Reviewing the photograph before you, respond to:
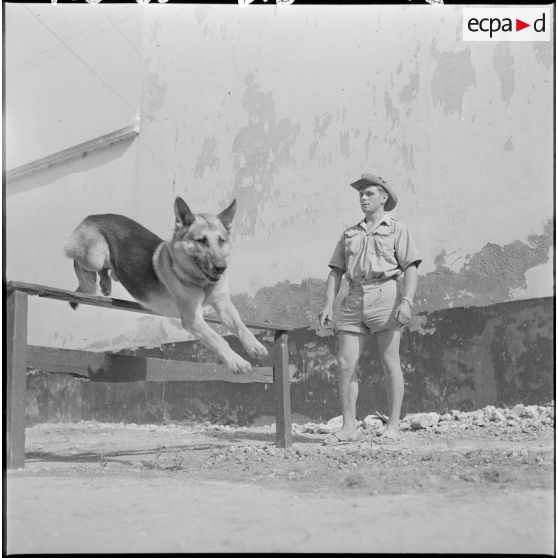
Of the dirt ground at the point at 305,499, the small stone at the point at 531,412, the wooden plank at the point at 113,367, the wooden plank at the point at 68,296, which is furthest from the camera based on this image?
the small stone at the point at 531,412

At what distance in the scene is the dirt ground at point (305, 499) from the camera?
1.64m

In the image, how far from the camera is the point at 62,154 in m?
4.96

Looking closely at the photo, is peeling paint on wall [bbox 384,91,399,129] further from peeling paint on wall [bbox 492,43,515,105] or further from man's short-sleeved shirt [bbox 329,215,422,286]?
man's short-sleeved shirt [bbox 329,215,422,286]

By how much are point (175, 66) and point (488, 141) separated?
1979mm

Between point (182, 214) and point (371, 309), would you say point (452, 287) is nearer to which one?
point (371, 309)

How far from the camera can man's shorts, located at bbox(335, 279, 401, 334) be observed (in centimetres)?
352

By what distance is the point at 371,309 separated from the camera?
11.6ft

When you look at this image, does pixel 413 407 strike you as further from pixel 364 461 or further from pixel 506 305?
pixel 364 461

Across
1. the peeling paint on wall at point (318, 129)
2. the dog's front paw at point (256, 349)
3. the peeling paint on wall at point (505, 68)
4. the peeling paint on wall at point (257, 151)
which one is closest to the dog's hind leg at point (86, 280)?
the dog's front paw at point (256, 349)

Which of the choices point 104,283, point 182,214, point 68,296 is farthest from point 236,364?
point 104,283

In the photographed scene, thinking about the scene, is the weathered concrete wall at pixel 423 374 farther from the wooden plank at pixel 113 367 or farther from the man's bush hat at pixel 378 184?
the wooden plank at pixel 113 367

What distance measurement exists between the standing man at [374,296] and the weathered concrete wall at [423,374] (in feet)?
1.52

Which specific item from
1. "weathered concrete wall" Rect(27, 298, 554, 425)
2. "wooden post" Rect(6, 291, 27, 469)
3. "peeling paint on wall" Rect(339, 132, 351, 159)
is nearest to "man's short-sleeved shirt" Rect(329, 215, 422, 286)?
"weathered concrete wall" Rect(27, 298, 554, 425)

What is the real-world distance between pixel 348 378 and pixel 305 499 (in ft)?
4.91
